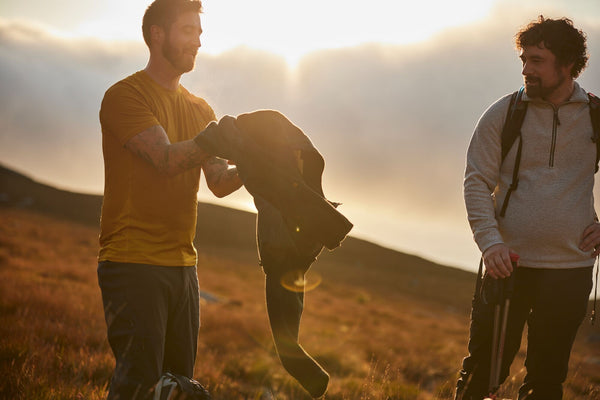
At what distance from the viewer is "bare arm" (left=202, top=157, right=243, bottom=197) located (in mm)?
3064

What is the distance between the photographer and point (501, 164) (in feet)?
10.9

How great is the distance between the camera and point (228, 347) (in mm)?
11078

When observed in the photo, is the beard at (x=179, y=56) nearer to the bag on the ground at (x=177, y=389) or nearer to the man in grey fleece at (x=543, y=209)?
the bag on the ground at (x=177, y=389)

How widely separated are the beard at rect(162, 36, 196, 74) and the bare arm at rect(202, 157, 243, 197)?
589mm

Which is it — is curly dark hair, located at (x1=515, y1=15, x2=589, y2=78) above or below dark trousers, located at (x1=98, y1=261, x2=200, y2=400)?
above

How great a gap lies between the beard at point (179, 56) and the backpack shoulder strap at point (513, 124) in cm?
210

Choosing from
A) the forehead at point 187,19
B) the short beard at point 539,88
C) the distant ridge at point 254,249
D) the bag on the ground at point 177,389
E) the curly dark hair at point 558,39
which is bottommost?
the distant ridge at point 254,249

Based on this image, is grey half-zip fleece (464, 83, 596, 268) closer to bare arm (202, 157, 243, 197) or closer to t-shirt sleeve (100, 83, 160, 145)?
bare arm (202, 157, 243, 197)

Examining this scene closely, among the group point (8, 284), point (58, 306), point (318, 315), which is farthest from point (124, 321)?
point (318, 315)

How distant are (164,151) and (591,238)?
2.71 m

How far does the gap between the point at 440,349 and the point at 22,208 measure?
5300 cm

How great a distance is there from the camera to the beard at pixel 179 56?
293 cm

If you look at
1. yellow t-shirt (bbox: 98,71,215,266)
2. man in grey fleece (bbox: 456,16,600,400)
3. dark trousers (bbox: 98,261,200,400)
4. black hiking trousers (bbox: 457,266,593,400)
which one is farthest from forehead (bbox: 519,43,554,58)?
dark trousers (bbox: 98,261,200,400)

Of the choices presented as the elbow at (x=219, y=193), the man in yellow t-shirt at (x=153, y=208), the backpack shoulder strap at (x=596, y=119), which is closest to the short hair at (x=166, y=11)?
the man in yellow t-shirt at (x=153, y=208)
